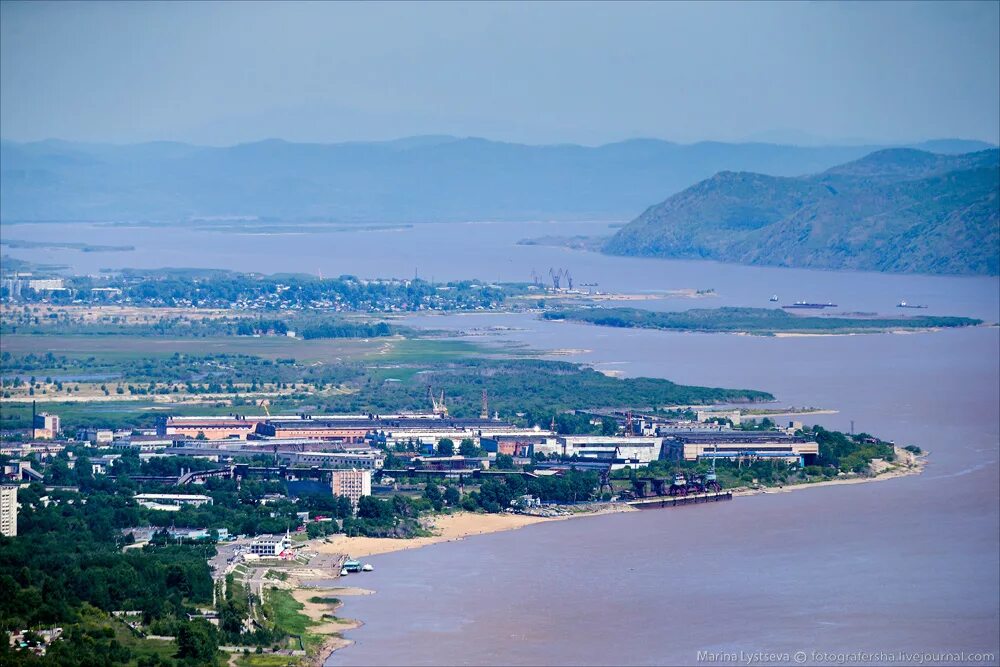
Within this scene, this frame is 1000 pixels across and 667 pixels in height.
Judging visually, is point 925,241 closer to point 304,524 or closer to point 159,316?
point 159,316

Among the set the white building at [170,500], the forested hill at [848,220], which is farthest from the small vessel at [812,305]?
the white building at [170,500]

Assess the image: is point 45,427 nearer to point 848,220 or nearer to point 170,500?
point 170,500

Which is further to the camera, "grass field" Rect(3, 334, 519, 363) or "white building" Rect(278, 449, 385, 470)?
"grass field" Rect(3, 334, 519, 363)

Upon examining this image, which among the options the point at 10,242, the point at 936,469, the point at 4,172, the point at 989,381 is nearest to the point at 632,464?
the point at 936,469

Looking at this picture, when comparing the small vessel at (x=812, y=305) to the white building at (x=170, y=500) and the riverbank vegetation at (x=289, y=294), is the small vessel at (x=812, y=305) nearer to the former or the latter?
the riverbank vegetation at (x=289, y=294)

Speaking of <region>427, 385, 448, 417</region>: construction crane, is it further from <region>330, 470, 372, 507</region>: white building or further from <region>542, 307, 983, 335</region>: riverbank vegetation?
<region>542, 307, 983, 335</region>: riverbank vegetation

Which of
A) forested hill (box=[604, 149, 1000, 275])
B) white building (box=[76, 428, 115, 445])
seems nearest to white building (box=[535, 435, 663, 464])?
white building (box=[76, 428, 115, 445])
